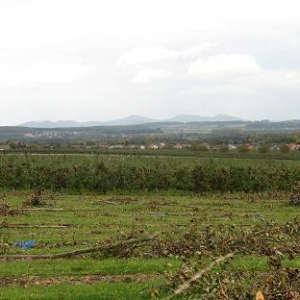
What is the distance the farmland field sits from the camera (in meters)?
10.5

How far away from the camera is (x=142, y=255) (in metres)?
14.2

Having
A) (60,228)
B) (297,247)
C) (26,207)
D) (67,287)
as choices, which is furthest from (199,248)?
(26,207)

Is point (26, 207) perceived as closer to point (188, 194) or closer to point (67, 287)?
point (188, 194)

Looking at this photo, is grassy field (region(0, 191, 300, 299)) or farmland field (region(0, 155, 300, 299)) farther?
farmland field (region(0, 155, 300, 299))

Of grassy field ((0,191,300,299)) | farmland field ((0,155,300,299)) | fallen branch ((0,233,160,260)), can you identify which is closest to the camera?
grassy field ((0,191,300,299))

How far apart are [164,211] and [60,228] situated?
24.3ft

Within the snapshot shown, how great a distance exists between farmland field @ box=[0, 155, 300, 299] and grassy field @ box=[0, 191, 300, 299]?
0.03m

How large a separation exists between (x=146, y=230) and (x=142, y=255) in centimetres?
439

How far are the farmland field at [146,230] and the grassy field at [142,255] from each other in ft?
0.09

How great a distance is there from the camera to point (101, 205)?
2845 cm

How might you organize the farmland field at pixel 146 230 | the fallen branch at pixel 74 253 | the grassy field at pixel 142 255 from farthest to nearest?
the fallen branch at pixel 74 253 → the farmland field at pixel 146 230 → the grassy field at pixel 142 255

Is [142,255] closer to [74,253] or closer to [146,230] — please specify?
[74,253]

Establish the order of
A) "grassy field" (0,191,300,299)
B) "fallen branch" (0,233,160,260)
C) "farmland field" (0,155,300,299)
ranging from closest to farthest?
"grassy field" (0,191,300,299) < "farmland field" (0,155,300,299) < "fallen branch" (0,233,160,260)

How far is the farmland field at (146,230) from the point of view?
10.5 metres
